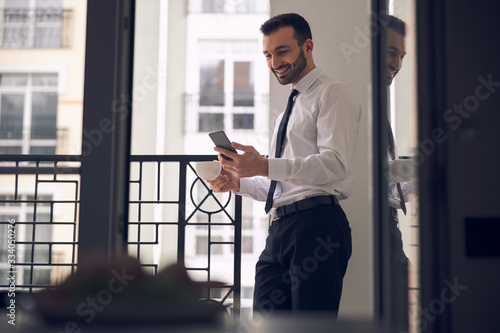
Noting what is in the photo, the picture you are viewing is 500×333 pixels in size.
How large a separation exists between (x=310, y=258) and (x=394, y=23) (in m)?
0.93

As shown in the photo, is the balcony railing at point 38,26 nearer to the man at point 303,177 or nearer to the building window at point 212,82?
the building window at point 212,82

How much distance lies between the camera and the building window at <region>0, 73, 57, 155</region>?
6.90m

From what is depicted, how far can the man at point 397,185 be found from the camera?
0.88 meters

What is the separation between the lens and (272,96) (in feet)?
8.44

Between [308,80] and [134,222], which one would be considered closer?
[308,80]

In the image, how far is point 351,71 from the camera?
254 centimetres

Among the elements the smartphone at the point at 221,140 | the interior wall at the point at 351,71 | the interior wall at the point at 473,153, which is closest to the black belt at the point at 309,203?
the smartphone at the point at 221,140

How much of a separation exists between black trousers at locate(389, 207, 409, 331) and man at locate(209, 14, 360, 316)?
0.75m

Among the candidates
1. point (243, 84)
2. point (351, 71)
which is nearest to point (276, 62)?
point (351, 71)

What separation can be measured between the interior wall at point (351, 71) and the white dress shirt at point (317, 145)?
1.91 ft

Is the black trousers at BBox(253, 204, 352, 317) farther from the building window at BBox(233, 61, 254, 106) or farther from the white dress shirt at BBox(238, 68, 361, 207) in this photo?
the building window at BBox(233, 61, 254, 106)

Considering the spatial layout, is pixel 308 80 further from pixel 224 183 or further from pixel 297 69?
pixel 224 183

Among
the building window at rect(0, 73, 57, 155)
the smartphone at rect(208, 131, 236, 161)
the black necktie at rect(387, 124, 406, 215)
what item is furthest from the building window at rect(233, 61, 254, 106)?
the black necktie at rect(387, 124, 406, 215)

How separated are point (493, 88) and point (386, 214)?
289 mm
